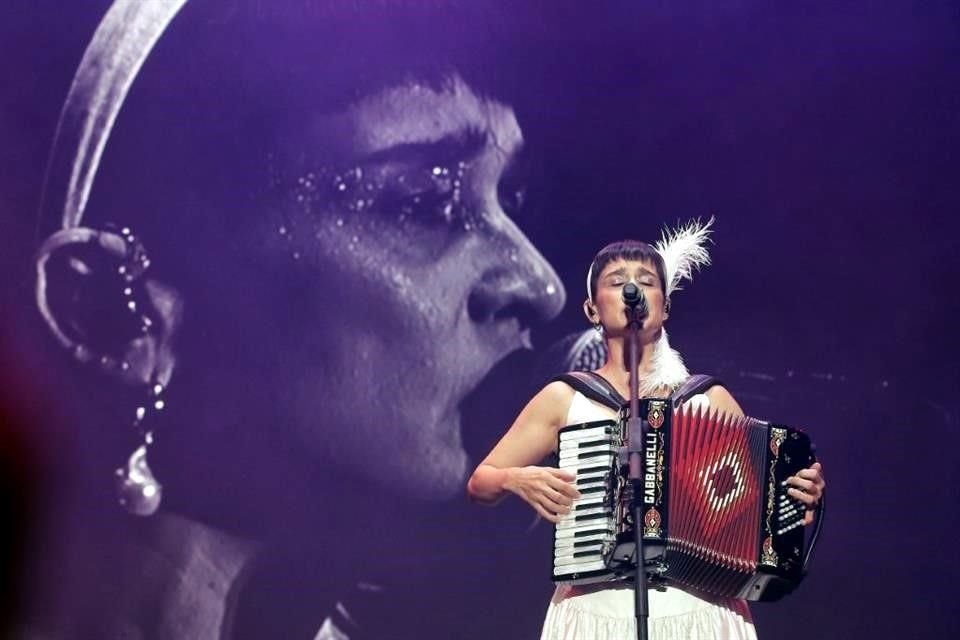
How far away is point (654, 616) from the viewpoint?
308 cm

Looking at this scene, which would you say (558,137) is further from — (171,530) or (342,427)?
(171,530)

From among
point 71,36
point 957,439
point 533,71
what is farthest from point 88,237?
point 957,439

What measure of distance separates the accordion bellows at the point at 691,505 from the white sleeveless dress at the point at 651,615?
0.20 feet

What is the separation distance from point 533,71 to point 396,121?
0.52m

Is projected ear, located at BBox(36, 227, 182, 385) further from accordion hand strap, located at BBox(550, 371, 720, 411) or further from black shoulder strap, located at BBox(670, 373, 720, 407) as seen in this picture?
black shoulder strap, located at BBox(670, 373, 720, 407)

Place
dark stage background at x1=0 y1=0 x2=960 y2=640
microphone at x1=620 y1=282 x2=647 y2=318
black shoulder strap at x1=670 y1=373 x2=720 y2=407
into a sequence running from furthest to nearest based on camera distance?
dark stage background at x1=0 y1=0 x2=960 y2=640
black shoulder strap at x1=670 y1=373 x2=720 y2=407
microphone at x1=620 y1=282 x2=647 y2=318

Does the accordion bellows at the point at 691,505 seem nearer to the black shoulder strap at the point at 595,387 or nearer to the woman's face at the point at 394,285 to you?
the black shoulder strap at the point at 595,387

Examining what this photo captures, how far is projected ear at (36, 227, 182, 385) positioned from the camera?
4418mm

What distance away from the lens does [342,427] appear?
4.38m

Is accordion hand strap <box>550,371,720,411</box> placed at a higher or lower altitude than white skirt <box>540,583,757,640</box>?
higher

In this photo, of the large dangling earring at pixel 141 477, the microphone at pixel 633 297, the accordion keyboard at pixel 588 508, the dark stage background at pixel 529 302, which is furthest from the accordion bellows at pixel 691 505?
the large dangling earring at pixel 141 477

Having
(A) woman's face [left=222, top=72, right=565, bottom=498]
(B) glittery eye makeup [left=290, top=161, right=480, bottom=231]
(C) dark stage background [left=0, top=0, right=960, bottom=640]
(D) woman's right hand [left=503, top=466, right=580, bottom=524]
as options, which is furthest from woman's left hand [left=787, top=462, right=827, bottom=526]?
→ (B) glittery eye makeup [left=290, top=161, right=480, bottom=231]

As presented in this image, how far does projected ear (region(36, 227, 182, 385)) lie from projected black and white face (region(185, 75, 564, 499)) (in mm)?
247

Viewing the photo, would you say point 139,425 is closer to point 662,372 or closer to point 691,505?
point 662,372
